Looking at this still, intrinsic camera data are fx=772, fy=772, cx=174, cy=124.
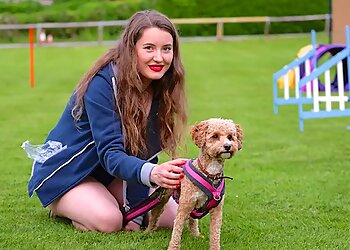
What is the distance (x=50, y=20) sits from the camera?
30734 mm

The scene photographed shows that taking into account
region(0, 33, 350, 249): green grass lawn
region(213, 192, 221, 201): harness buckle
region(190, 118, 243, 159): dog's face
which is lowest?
region(0, 33, 350, 249): green grass lawn

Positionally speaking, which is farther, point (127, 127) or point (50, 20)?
point (50, 20)

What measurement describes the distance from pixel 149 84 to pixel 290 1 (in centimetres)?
2869

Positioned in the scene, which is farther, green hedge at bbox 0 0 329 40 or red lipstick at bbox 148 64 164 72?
green hedge at bbox 0 0 329 40

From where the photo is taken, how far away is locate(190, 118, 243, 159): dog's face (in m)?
3.66

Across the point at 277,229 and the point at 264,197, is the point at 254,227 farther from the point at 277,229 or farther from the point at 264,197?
the point at 264,197

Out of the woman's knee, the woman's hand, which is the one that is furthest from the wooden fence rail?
the woman's hand

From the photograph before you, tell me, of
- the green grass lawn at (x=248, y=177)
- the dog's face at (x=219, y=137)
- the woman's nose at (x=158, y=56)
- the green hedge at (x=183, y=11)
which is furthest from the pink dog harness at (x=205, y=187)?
the green hedge at (x=183, y=11)

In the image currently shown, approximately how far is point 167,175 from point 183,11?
1107 inches

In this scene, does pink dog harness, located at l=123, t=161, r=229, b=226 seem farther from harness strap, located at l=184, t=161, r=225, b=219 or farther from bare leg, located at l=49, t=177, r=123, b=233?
bare leg, located at l=49, t=177, r=123, b=233

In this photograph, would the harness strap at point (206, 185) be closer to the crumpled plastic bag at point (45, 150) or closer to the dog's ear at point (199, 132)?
the dog's ear at point (199, 132)

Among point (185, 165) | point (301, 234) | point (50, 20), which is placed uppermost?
point (50, 20)

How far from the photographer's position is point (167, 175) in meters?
3.80

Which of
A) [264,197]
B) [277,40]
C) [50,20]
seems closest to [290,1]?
[277,40]
